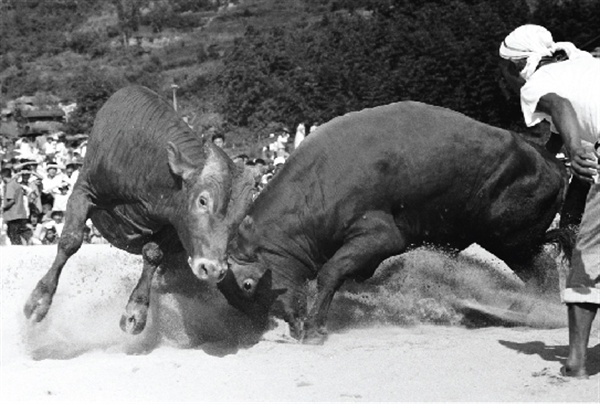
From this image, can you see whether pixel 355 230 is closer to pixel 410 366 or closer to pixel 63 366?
pixel 410 366

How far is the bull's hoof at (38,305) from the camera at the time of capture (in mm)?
7207

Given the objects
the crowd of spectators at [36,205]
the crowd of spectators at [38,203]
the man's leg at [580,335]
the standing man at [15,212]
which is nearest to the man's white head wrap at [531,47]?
the man's leg at [580,335]

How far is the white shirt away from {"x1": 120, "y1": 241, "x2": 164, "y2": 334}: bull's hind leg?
2.88m

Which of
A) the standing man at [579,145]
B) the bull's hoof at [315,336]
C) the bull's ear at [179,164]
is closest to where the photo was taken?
the standing man at [579,145]

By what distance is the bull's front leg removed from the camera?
727 cm

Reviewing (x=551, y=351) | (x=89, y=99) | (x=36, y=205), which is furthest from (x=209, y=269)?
(x=89, y=99)

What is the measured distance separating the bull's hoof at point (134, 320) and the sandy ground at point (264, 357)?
0.50 feet

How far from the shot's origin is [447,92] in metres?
30.0

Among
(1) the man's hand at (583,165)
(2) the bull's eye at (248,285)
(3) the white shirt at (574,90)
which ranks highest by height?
(3) the white shirt at (574,90)

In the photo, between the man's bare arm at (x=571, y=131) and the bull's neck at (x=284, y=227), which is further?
the bull's neck at (x=284, y=227)

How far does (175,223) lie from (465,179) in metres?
2.19

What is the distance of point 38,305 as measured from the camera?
7215 mm

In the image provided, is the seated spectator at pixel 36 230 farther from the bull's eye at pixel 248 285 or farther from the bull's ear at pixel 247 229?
the bull's eye at pixel 248 285

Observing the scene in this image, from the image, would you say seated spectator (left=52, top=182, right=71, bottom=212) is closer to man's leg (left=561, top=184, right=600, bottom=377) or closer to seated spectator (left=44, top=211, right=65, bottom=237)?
seated spectator (left=44, top=211, right=65, bottom=237)
